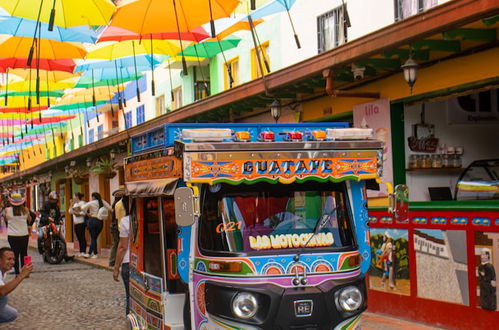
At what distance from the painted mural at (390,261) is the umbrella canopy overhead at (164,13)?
6.32 metres

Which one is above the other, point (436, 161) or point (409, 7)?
point (409, 7)

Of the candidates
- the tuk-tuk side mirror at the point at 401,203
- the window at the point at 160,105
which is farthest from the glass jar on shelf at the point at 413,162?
the window at the point at 160,105

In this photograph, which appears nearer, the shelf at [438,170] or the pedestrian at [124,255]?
the pedestrian at [124,255]

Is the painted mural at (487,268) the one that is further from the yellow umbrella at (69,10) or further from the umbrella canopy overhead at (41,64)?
the umbrella canopy overhead at (41,64)

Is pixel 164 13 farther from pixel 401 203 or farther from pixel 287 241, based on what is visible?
pixel 287 241

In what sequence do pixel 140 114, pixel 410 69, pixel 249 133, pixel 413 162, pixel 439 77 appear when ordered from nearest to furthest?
pixel 249 133, pixel 410 69, pixel 439 77, pixel 413 162, pixel 140 114

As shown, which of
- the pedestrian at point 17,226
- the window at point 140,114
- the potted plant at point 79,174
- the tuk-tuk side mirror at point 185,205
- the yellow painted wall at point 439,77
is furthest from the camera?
the window at point 140,114

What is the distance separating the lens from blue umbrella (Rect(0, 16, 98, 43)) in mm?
16219

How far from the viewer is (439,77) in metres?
10.8

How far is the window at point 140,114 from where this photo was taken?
3299 centimetres

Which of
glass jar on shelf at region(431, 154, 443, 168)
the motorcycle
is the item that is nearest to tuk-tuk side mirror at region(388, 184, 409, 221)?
glass jar on shelf at region(431, 154, 443, 168)

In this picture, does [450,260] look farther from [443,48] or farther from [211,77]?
[211,77]

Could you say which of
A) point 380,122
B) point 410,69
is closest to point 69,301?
point 380,122

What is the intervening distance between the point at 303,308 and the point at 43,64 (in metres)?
15.8
